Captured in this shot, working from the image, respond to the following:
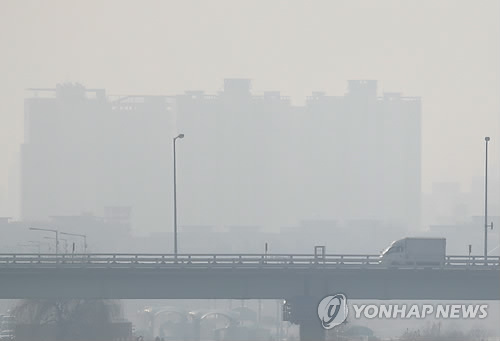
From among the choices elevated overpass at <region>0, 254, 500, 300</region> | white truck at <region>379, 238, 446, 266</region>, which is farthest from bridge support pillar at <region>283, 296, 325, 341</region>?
white truck at <region>379, 238, 446, 266</region>

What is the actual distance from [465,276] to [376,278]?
5.08 metres

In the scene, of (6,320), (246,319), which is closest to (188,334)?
(246,319)

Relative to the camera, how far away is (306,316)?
94.9m

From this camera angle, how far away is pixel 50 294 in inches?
Answer: 3804

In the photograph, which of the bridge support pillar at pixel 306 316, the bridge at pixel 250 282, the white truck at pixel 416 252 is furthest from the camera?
the white truck at pixel 416 252

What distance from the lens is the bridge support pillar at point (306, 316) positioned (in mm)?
94875

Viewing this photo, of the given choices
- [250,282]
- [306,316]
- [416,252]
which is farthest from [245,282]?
[416,252]

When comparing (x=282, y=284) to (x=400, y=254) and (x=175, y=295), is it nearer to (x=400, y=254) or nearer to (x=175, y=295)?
(x=175, y=295)

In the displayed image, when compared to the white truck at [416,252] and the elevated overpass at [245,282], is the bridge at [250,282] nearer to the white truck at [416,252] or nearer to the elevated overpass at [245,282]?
the elevated overpass at [245,282]

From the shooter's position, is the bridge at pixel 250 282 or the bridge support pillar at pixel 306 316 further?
the bridge at pixel 250 282

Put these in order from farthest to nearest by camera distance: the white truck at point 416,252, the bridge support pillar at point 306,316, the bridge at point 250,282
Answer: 1. the white truck at point 416,252
2. the bridge at point 250,282
3. the bridge support pillar at point 306,316

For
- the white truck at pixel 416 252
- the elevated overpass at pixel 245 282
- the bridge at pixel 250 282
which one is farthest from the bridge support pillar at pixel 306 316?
the white truck at pixel 416 252

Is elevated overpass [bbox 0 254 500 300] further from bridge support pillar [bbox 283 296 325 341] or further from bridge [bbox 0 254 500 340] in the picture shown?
bridge support pillar [bbox 283 296 325 341]

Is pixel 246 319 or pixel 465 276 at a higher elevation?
pixel 465 276
